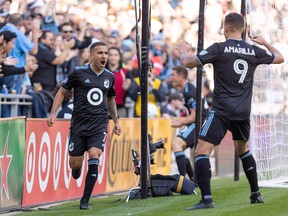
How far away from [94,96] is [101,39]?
6.41 metres

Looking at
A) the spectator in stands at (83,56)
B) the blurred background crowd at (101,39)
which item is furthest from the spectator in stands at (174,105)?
the spectator in stands at (83,56)

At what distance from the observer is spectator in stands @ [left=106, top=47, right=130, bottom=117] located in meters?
18.6

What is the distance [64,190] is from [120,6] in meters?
8.38

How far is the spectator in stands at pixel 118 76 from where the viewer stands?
61.0ft

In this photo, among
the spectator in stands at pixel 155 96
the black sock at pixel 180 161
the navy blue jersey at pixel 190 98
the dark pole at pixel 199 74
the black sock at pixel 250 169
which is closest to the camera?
the black sock at pixel 250 169

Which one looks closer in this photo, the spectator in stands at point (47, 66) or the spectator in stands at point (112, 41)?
the spectator in stands at point (47, 66)

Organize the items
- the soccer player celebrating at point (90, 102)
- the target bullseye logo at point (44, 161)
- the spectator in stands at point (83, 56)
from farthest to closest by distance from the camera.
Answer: the spectator in stands at point (83, 56)
the target bullseye logo at point (44, 161)
the soccer player celebrating at point (90, 102)

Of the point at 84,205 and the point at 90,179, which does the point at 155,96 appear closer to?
the point at 90,179

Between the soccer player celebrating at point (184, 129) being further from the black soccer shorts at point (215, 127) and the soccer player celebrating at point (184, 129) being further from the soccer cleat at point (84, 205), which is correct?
the black soccer shorts at point (215, 127)

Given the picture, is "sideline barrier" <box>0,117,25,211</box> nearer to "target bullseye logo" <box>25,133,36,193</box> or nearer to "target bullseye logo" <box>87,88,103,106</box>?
"target bullseye logo" <box>25,133,36,193</box>

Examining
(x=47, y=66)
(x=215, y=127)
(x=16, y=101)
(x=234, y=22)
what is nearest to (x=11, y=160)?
(x=16, y=101)

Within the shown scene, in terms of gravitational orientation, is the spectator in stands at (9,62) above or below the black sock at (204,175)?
above

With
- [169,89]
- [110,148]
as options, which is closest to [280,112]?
[110,148]

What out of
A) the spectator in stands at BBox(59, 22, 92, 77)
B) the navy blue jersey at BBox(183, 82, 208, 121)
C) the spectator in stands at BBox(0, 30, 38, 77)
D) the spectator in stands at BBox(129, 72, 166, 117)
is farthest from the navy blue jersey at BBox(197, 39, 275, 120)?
the spectator in stands at BBox(129, 72, 166, 117)
